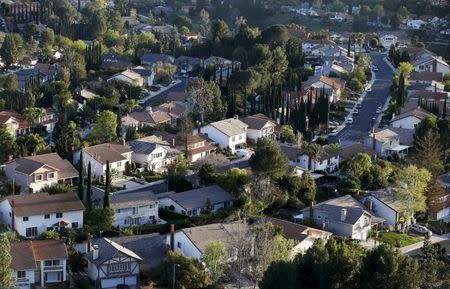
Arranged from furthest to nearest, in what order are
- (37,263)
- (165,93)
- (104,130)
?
(165,93)
(104,130)
(37,263)

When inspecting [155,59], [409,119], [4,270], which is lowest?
[155,59]

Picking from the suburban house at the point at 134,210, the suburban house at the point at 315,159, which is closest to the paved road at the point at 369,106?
the suburban house at the point at 315,159

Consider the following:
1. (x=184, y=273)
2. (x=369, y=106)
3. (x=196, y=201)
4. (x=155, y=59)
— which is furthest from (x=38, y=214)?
(x=155, y=59)

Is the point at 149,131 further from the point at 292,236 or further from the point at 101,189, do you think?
the point at 292,236

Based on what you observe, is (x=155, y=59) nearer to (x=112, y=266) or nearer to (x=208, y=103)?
(x=208, y=103)

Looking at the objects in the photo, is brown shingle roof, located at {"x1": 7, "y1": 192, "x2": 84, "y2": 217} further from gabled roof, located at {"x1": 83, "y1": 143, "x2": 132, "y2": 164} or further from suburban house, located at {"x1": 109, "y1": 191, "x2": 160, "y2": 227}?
gabled roof, located at {"x1": 83, "y1": 143, "x2": 132, "y2": 164}

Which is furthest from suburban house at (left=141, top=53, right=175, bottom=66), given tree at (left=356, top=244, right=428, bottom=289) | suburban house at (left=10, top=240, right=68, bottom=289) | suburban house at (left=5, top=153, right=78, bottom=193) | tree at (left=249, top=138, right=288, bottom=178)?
tree at (left=356, top=244, right=428, bottom=289)
